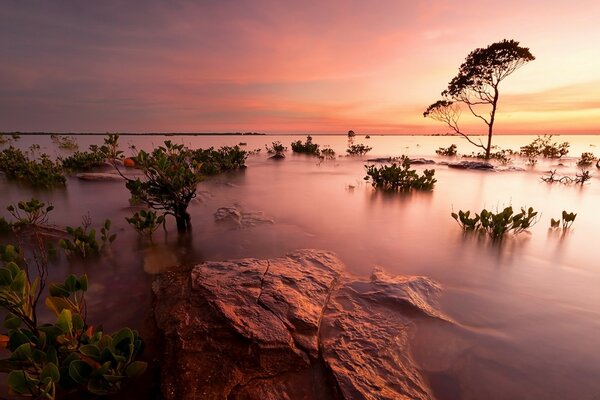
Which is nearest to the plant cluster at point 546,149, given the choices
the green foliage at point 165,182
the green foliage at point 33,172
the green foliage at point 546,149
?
the green foliage at point 546,149

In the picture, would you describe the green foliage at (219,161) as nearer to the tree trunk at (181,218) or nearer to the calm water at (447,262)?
the calm water at (447,262)

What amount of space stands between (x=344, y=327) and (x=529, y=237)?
6083 millimetres

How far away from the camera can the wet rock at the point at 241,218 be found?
7555mm

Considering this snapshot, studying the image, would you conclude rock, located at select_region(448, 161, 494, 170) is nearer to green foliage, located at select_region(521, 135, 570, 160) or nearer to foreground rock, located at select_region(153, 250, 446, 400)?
green foliage, located at select_region(521, 135, 570, 160)

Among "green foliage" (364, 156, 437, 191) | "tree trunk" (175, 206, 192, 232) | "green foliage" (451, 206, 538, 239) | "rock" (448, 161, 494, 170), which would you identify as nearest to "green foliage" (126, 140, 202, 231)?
"tree trunk" (175, 206, 192, 232)

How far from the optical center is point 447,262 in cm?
520

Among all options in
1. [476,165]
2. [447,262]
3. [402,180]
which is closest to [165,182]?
[447,262]

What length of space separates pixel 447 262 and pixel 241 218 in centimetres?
542

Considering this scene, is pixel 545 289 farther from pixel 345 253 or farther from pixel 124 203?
pixel 124 203

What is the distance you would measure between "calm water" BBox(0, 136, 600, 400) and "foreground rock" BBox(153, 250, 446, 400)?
395 millimetres

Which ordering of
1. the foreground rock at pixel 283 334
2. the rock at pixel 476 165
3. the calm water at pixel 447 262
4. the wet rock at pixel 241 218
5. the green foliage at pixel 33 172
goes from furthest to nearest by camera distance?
the rock at pixel 476 165 → the green foliage at pixel 33 172 → the wet rock at pixel 241 218 → the calm water at pixel 447 262 → the foreground rock at pixel 283 334

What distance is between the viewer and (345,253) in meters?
5.54

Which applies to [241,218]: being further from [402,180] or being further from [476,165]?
[476,165]

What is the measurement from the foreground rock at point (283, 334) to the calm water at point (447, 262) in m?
0.40
